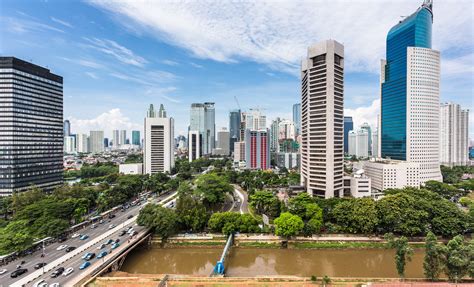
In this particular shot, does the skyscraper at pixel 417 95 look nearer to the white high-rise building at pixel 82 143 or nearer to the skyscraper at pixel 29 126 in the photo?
the skyscraper at pixel 29 126

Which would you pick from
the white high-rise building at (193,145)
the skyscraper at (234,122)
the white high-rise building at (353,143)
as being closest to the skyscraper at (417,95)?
the white high-rise building at (193,145)

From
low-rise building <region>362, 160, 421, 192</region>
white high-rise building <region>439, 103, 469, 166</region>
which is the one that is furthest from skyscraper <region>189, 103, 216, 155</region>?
white high-rise building <region>439, 103, 469, 166</region>

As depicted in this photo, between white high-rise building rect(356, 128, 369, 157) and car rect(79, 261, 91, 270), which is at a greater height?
white high-rise building rect(356, 128, 369, 157)

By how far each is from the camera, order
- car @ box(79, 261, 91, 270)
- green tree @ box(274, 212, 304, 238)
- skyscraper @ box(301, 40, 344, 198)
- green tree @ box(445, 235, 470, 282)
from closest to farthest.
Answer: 1. green tree @ box(445, 235, 470, 282)
2. car @ box(79, 261, 91, 270)
3. green tree @ box(274, 212, 304, 238)
4. skyscraper @ box(301, 40, 344, 198)

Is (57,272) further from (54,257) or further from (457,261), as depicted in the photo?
(457,261)

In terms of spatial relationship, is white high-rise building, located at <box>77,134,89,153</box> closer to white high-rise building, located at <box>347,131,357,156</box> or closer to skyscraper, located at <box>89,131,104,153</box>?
skyscraper, located at <box>89,131,104,153</box>

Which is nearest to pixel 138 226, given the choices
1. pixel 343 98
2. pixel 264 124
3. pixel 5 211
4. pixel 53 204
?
pixel 53 204

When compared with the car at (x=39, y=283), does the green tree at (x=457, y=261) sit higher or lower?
higher

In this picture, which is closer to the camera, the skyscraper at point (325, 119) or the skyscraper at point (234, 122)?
the skyscraper at point (325, 119)
